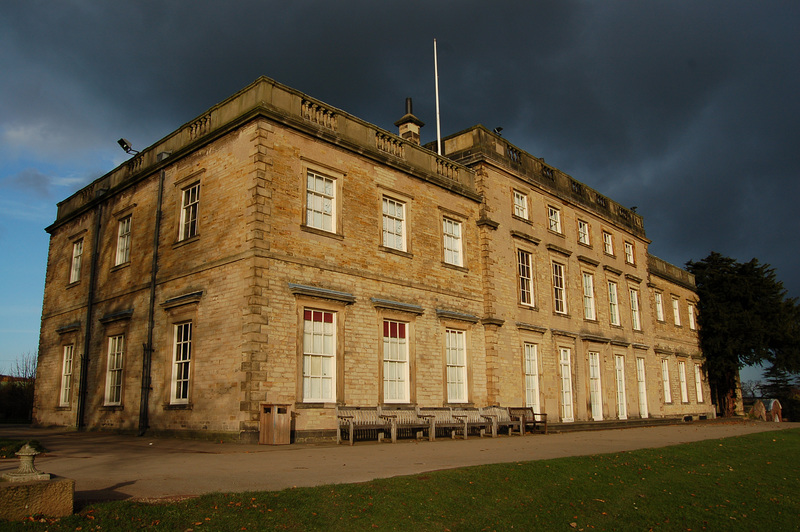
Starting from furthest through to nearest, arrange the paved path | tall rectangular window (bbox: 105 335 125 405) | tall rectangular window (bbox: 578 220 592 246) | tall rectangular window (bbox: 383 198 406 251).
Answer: tall rectangular window (bbox: 578 220 592 246) → tall rectangular window (bbox: 105 335 125 405) → tall rectangular window (bbox: 383 198 406 251) → the paved path

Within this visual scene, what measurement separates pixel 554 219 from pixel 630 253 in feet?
26.1

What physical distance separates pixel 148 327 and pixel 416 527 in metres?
13.0

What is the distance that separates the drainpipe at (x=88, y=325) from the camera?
19391mm

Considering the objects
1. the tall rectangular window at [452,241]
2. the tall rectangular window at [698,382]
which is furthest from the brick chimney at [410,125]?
the tall rectangular window at [698,382]

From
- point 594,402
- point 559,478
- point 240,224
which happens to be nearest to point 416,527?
point 559,478

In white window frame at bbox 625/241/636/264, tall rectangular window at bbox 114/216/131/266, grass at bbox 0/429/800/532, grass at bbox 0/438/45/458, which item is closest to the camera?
grass at bbox 0/429/800/532

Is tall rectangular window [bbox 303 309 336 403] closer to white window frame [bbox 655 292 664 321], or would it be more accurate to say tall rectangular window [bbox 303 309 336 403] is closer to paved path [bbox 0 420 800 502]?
paved path [bbox 0 420 800 502]

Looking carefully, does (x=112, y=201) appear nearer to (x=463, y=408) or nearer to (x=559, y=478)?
(x=463, y=408)

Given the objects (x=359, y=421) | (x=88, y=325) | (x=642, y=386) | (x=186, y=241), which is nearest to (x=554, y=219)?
(x=642, y=386)

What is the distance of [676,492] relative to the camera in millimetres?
9055

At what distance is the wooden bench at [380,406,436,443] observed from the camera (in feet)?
50.8

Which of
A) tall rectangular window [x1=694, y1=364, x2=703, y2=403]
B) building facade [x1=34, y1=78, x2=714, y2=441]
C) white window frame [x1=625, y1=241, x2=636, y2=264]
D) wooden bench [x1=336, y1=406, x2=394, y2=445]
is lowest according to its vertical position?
wooden bench [x1=336, y1=406, x2=394, y2=445]

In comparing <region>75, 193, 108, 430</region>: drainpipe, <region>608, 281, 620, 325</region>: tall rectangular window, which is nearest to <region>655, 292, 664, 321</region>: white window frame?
<region>608, 281, 620, 325</region>: tall rectangular window

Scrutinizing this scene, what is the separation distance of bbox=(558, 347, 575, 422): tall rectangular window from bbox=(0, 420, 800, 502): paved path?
7483mm
